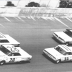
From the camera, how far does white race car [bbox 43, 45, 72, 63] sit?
3041 centimetres

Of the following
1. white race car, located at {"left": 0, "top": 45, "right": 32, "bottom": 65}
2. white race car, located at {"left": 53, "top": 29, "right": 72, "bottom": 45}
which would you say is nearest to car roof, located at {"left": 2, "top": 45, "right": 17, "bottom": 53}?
white race car, located at {"left": 0, "top": 45, "right": 32, "bottom": 65}

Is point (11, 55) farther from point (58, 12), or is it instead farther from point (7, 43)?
point (58, 12)

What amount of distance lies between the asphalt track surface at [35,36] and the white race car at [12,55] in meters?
0.42

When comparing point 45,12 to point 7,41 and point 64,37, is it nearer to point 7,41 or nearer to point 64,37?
point 64,37

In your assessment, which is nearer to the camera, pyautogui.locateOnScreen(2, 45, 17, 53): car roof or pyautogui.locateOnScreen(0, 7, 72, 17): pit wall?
pyautogui.locateOnScreen(2, 45, 17, 53): car roof

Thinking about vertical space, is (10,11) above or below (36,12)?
above

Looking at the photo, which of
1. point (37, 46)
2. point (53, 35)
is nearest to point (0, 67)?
point (37, 46)

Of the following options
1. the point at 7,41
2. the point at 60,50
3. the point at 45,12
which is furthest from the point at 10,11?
the point at 60,50

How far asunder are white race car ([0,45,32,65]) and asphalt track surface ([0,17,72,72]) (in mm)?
415

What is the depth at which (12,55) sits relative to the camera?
29.0m

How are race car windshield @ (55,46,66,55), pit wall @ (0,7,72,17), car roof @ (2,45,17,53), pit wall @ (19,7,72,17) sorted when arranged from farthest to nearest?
pit wall @ (19,7,72,17)
pit wall @ (0,7,72,17)
race car windshield @ (55,46,66,55)
car roof @ (2,45,17,53)

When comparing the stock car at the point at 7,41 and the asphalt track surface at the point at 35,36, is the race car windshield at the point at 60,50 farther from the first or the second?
the stock car at the point at 7,41

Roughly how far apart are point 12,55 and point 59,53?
14.6 feet

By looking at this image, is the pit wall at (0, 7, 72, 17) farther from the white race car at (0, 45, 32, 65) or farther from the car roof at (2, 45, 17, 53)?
the white race car at (0, 45, 32, 65)
